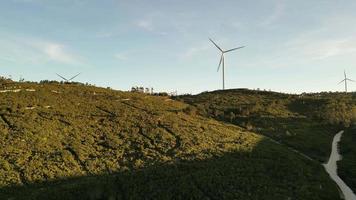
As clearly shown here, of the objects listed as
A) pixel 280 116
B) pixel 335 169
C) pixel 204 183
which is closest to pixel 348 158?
pixel 335 169

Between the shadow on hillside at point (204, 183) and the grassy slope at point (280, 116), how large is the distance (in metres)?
17.4

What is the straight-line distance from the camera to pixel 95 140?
72.9 metres

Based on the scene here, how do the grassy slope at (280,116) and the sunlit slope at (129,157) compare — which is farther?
the grassy slope at (280,116)

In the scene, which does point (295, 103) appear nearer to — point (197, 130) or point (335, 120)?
point (335, 120)

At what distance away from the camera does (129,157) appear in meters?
67.8

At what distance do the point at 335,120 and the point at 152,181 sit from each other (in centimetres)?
7184

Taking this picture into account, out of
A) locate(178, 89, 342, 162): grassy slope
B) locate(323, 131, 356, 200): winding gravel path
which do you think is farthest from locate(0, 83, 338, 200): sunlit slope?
locate(178, 89, 342, 162): grassy slope

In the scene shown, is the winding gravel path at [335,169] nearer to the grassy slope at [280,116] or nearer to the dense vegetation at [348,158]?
the dense vegetation at [348,158]

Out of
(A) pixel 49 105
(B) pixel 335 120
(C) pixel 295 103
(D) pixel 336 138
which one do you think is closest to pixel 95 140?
(A) pixel 49 105

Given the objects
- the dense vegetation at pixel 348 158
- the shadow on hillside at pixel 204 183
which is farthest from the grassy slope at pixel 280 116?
the shadow on hillside at pixel 204 183

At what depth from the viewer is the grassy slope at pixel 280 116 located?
93.0 meters

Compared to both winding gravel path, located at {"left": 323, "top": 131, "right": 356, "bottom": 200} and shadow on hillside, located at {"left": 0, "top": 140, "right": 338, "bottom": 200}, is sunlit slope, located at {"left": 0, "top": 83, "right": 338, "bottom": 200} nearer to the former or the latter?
shadow on hillside, located at {"left": 0, "top": 140, "right": 338, "bottom": 200}

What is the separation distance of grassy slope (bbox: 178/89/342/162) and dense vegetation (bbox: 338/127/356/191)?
292 centimetres

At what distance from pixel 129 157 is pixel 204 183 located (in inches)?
548
